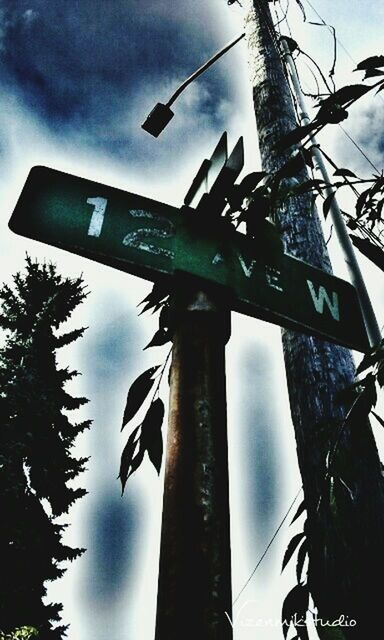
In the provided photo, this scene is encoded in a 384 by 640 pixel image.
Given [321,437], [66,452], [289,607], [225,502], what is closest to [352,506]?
[321,437]

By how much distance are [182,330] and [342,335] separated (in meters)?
0.67

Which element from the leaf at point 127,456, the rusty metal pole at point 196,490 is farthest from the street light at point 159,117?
the rusty metal pole at point 196,490

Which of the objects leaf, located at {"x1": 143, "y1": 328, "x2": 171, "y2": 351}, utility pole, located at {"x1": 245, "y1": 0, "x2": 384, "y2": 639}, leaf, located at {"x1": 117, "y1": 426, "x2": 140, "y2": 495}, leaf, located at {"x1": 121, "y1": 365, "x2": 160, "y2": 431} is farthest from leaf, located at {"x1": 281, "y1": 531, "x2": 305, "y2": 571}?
leaf, located at {"x1": 143, "y1": 328, "x2": 171, "y2": 351}

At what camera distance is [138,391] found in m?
1.98

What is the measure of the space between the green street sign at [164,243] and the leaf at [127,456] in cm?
88

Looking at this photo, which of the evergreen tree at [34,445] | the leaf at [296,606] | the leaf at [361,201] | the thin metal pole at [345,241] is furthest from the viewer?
the evergreen tree at [34,445]

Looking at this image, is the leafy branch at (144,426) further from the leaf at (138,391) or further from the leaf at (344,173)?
the leaf at (344,173)

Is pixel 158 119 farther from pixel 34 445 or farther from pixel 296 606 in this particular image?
pixel 34 445

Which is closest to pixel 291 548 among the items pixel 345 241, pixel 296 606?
pixel 296 606

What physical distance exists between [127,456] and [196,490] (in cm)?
107

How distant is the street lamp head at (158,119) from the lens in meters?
3.57

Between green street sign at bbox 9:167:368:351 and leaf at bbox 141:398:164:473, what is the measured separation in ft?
2.54

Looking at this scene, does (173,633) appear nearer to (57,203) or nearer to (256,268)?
(256,268)

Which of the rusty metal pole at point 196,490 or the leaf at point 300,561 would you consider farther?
the leaf at point 300,561
